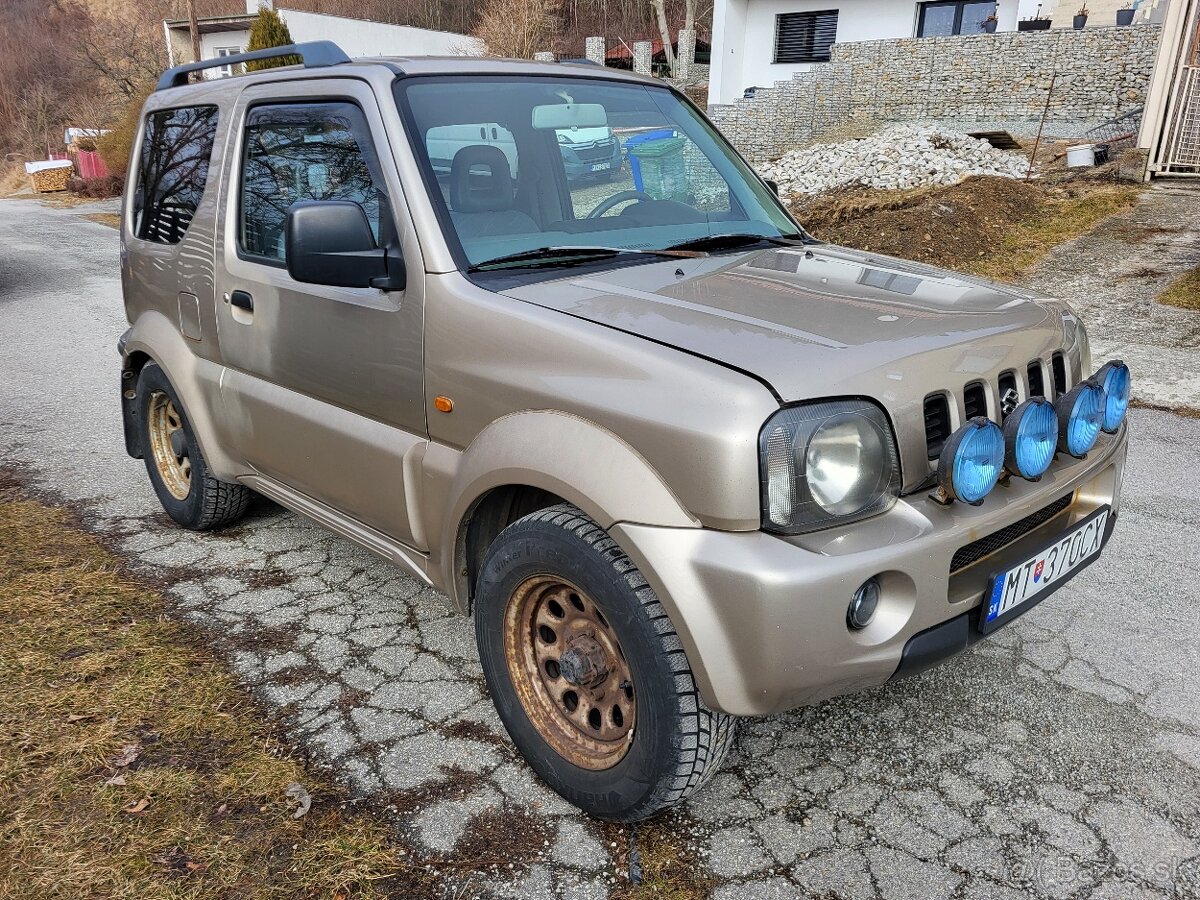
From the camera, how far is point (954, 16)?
25281mm

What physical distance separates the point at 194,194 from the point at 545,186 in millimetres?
1668

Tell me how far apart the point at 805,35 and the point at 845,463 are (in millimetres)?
28695

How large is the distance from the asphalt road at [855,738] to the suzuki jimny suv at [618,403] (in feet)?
0.95

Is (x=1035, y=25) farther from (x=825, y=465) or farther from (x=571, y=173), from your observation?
(x=825, y=465)

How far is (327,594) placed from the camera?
3734 mm

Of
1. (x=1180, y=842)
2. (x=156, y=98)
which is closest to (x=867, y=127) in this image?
(x=156, y=98)

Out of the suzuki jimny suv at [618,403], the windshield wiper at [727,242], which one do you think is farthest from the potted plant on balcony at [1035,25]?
the windshield wiper at [727,242]

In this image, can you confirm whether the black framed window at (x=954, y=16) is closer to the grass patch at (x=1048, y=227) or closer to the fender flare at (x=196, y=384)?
the grass patch at (x=1048, y=227)

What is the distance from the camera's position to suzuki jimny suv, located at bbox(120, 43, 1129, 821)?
6.58 ft

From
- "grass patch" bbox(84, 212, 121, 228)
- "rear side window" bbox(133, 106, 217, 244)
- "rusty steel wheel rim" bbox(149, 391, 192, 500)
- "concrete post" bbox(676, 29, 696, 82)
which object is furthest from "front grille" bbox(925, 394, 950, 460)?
"concrete post" bbox(676, 29, 696, 82)

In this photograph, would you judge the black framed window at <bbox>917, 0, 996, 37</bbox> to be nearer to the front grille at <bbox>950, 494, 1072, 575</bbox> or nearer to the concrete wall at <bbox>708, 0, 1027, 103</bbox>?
the concrete wall at <bbox>708, 0, 1027, 103</bbox>

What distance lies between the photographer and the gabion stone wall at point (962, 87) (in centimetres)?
1880

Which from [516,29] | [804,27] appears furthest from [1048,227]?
[516,29]

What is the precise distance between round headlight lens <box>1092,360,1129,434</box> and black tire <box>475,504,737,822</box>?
1480 millimetres
